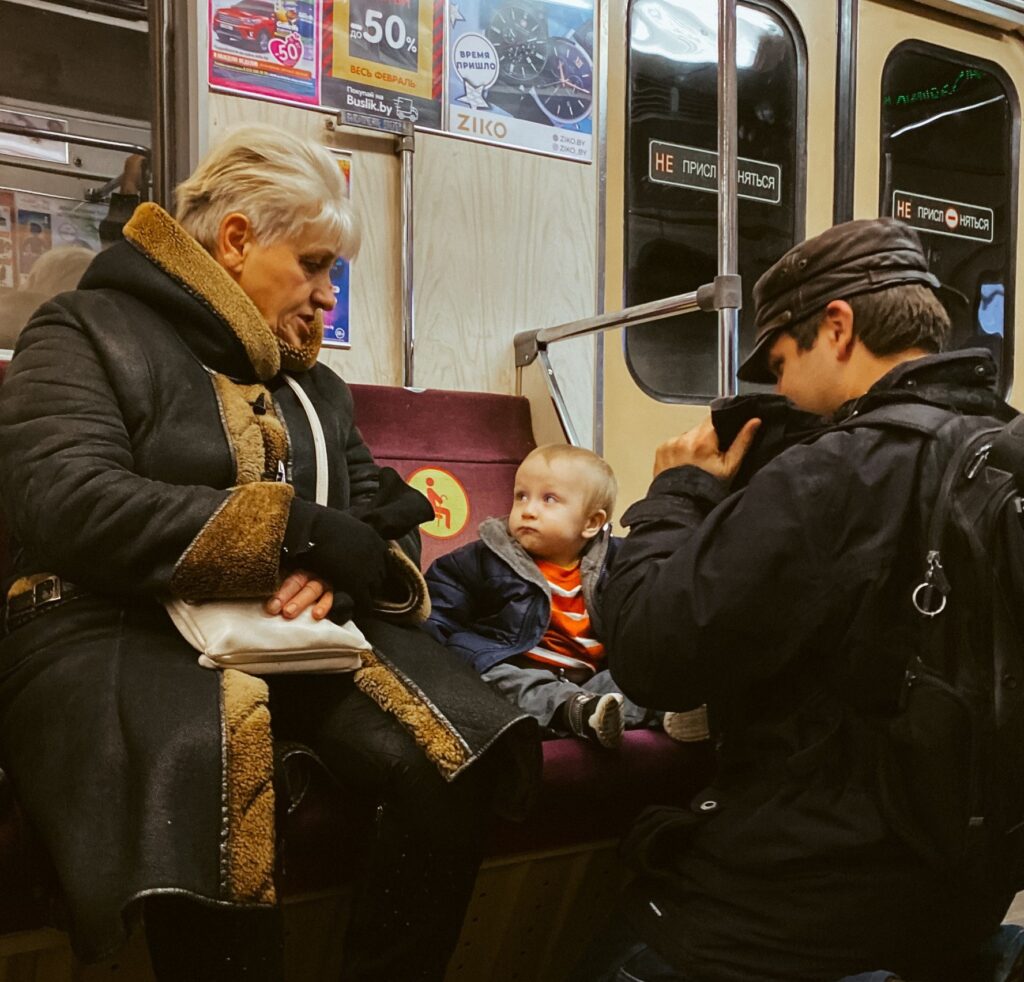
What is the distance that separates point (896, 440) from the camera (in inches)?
56.1

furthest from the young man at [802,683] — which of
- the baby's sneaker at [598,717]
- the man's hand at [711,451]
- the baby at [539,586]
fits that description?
the baby at [539,586]

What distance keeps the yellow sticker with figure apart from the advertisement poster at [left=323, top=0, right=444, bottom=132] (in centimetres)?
91

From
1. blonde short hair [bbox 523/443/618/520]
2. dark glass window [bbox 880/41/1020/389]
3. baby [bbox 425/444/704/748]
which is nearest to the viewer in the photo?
baby [bbox 425/444/704/748]

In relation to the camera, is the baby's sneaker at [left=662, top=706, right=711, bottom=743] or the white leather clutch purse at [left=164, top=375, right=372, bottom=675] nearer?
the white leather clutch purse at [left=164, top=375, right=372, bottom=675]

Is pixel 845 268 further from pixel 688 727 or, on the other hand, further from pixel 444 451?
pixel 444 451

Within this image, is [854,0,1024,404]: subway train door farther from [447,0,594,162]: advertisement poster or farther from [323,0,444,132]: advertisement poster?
[323,0,444,132]: advertisement poster

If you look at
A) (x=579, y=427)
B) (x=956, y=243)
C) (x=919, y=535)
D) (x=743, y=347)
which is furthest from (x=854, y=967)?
(x=956, y=243)

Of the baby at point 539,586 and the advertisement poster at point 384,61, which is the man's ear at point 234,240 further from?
the advertisement poster at point 384,61

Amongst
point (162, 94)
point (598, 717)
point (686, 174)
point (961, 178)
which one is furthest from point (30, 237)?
point (961, 178)

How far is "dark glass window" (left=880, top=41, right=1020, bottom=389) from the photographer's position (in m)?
4.59

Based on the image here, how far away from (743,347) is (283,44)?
2362mm

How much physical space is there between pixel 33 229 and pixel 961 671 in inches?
85.5

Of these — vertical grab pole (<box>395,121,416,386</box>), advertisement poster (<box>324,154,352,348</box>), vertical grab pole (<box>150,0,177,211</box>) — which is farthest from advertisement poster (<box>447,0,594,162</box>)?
vertical grab pole (<box>150,0,177,211</box>)

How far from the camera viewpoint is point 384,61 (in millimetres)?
2906
